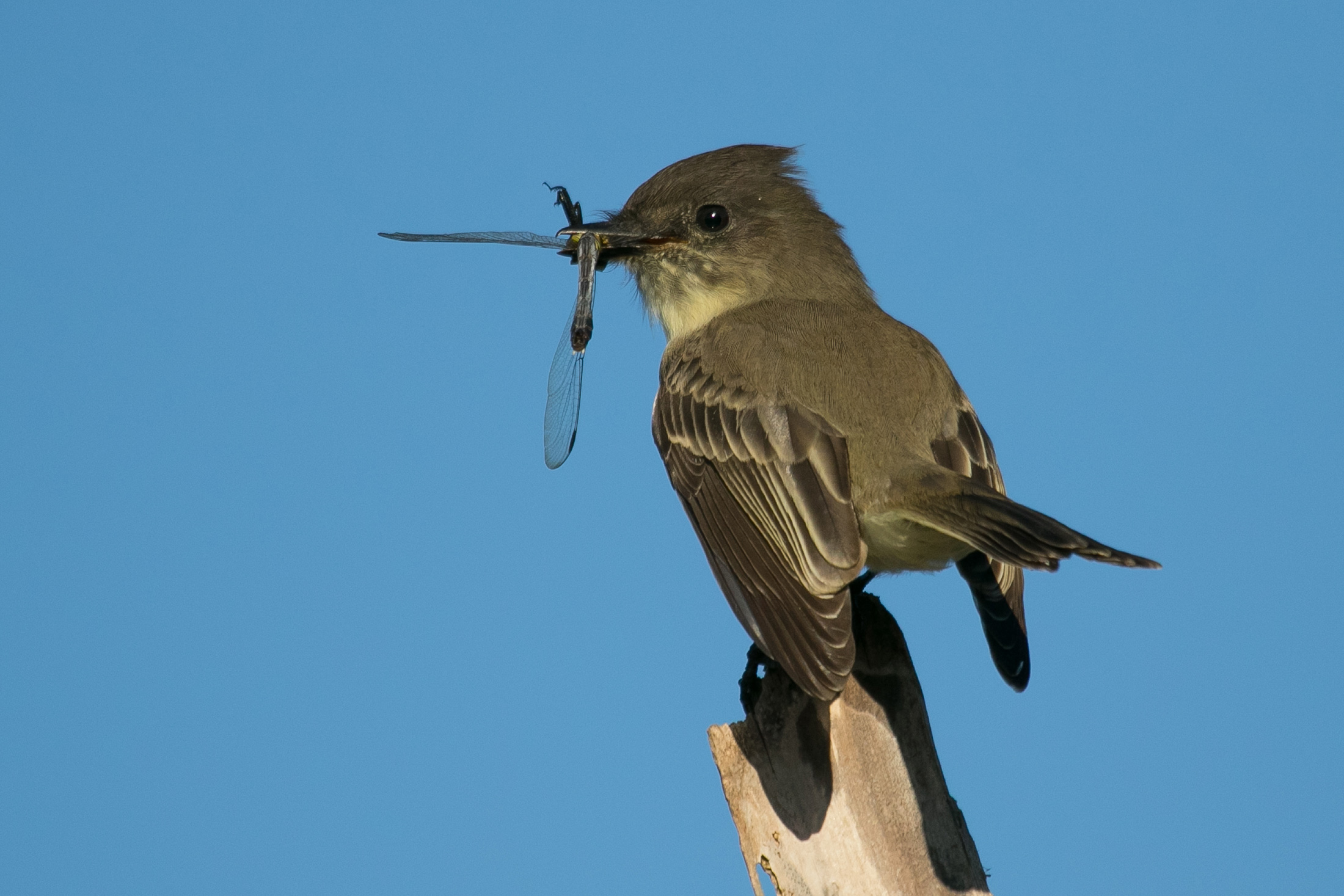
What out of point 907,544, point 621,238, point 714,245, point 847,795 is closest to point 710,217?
point 714,245

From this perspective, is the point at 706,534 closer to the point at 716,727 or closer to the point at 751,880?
the point at 716,727

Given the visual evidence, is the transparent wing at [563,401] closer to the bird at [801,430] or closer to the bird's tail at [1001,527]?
the bird at [801,430]

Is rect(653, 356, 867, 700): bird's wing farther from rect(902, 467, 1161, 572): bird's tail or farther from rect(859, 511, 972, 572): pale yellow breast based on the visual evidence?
rect(902, 467, 1161, 572): bird's tail

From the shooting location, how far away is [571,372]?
6.54 metres

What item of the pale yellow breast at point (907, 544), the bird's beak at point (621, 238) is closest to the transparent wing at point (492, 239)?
the bird's beak at point (621, 238)

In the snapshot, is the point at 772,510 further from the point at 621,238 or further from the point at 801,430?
the point at 621,238

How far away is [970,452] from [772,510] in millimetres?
862

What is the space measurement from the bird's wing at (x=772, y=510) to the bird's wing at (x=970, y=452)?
0.44m

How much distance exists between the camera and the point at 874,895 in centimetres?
373

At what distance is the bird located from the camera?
444 cm

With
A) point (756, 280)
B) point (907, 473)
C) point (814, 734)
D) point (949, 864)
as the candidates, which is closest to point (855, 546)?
point (907, 473)

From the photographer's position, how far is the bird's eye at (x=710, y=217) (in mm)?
6340

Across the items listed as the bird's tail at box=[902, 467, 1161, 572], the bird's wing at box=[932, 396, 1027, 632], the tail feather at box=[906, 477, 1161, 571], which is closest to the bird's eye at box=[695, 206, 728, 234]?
the bird's wing at box=[932, 396, 1027, 632]

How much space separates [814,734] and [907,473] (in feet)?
3.87
